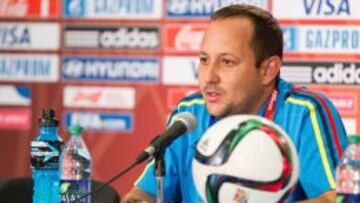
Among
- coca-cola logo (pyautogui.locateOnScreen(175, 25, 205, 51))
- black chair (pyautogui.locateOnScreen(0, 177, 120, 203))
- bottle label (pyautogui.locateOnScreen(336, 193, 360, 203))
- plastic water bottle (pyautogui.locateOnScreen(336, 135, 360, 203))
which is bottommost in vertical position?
black chair (pyautogui.locateOnScreen(0, 177, 120, 203))

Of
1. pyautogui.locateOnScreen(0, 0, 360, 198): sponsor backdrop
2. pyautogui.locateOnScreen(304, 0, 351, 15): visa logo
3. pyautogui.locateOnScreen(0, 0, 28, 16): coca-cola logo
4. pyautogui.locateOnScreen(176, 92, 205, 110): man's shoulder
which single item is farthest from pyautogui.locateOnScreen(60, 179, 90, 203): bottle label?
pyautogui.locateOnScreen(0, 0, 28, 16): coca-cola logo

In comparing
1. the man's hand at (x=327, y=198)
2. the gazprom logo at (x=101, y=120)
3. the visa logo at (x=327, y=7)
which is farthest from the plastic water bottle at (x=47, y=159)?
the visa logo at (x=327, y=7)

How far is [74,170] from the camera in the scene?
204 centimetres

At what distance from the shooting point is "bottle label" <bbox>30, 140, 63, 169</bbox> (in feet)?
6.80

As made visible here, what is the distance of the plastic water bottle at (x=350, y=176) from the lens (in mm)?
1517

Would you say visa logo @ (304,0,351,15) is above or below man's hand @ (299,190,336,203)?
above

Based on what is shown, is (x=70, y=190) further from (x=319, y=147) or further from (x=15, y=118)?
(x=15, y=118)

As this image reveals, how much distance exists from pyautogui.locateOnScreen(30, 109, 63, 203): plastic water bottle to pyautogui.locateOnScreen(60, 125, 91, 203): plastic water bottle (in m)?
0.03

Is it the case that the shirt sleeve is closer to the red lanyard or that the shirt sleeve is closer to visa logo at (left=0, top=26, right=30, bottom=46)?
the red lanyard

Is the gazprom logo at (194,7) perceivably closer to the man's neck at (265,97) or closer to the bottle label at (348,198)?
the man's neck at (265,97)

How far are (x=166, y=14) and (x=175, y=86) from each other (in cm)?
30

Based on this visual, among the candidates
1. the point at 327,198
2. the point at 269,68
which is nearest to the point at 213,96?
the point at 269,68

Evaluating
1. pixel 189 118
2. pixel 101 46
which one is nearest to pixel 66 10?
pixel 101 46

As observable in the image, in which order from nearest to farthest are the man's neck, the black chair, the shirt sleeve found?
the shirt sleeve, the man's neck, the black chair
